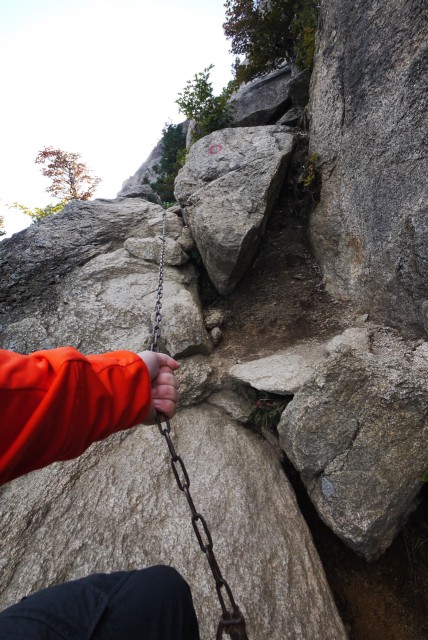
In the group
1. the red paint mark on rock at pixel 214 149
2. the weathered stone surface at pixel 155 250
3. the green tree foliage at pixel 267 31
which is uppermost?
the green tree foliage at pixel 267 31

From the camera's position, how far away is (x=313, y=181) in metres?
5.44

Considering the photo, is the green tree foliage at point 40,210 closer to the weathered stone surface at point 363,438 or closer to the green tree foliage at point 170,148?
the green tree foliage at point 170,148

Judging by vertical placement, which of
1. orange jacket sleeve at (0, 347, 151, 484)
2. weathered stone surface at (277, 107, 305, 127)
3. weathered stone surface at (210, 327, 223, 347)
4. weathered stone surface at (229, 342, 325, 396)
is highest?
weathered stone surface at (277, 107, 305, 127)

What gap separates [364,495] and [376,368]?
1.25m

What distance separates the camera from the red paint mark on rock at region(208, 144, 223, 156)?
6.41 m

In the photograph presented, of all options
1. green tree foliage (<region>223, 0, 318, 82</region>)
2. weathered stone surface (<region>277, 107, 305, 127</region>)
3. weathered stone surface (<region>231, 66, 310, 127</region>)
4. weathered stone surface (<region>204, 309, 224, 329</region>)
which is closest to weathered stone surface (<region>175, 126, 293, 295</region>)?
weathered stone surface (<region>204, 309, 224, 329</region>)

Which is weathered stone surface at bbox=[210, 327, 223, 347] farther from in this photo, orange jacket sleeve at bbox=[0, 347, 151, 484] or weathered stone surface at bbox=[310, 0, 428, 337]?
orange jacket sleeve at bbox=[0, 347, 151, 484]

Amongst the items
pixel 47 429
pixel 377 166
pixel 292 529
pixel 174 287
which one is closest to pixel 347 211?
pixel 377 166

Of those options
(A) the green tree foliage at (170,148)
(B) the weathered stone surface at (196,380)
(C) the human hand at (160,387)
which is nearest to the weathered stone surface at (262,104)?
(A) the green tree foliage at (170,148)

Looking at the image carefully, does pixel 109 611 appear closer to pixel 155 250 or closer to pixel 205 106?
pixel 155 250

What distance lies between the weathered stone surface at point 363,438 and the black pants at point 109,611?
2.13 metres

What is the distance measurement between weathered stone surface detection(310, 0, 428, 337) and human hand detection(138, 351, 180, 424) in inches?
119

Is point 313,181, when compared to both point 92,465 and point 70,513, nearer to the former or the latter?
point 92,465

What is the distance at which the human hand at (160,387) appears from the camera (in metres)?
1.86
